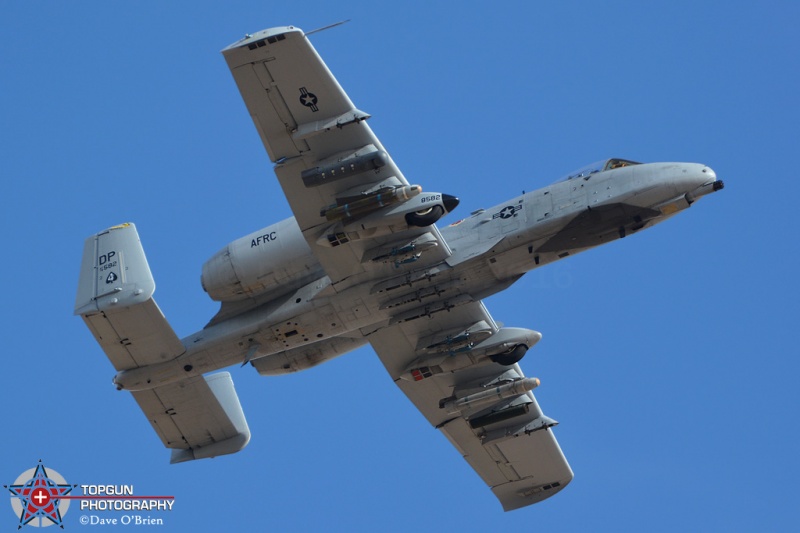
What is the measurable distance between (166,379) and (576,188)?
13.0 m

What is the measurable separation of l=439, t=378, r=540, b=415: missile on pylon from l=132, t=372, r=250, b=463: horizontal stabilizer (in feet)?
21.1

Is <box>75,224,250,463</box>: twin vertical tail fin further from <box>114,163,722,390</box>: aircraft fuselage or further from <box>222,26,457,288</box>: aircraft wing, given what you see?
<box>222,26,457,288</box>: aircraft wing

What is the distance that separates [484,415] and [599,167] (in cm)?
973

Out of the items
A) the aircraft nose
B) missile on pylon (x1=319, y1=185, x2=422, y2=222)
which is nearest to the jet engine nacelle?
missile on pylon (x1=319, y1=185, x2=422, y2=222)

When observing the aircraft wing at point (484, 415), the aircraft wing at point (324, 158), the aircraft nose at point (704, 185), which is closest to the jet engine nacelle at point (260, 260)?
the aircraft wing at point (324, 158)

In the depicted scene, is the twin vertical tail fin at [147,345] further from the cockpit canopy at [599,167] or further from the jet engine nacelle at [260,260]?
the cockpit canopy at [599,167]

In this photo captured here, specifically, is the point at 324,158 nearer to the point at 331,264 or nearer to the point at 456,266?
the point at 331,264

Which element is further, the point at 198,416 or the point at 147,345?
the point at 198,416

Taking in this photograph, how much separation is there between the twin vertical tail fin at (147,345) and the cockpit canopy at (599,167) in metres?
12.2

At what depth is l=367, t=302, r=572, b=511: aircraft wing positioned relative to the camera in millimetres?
36688

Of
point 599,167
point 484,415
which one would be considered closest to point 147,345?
point 484,415

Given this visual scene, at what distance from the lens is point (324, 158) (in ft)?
105

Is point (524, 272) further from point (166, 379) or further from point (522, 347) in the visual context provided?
point (166, 379)

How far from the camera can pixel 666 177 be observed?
1288 inches
